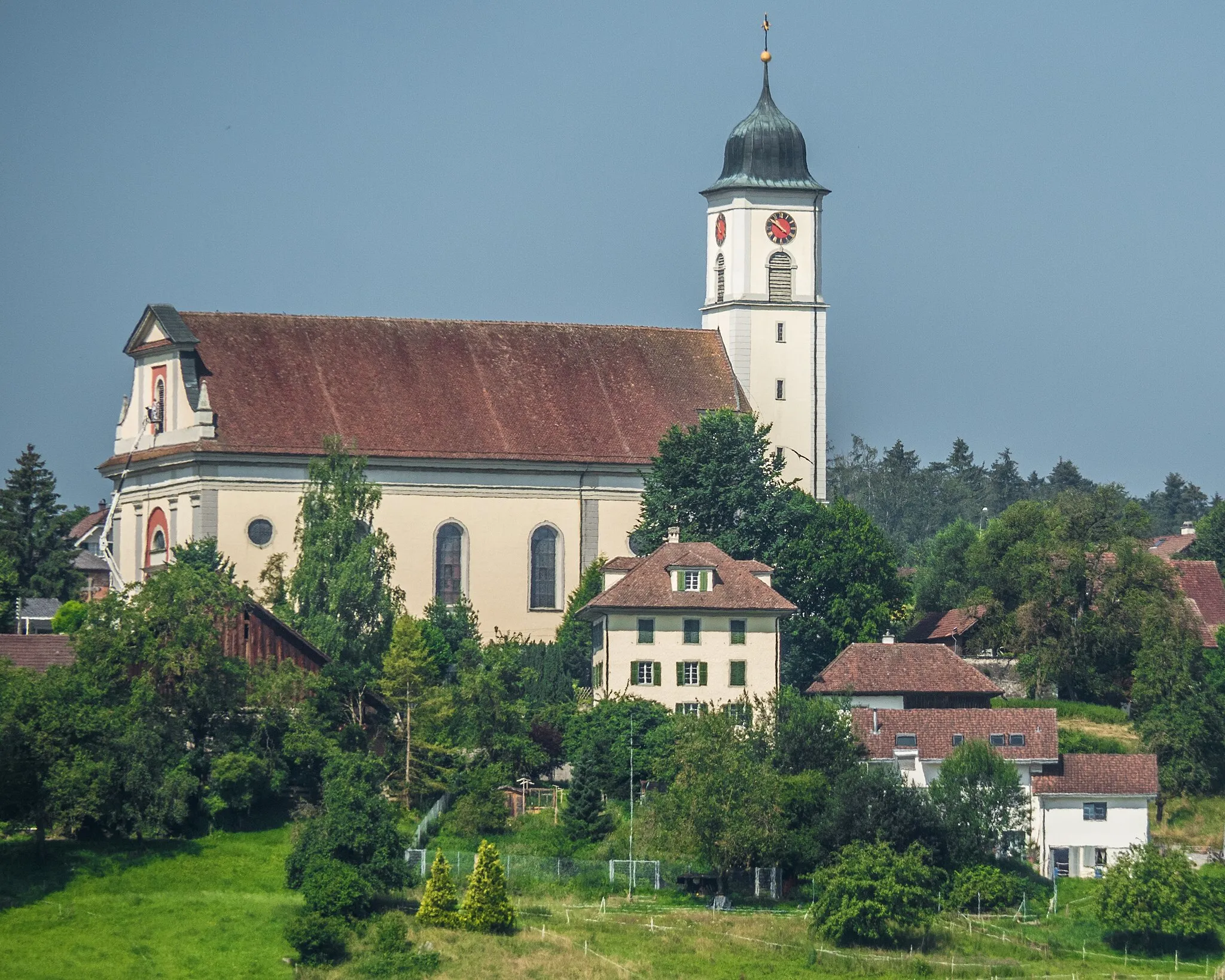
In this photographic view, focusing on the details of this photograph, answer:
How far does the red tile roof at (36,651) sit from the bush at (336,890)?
46.8 feet

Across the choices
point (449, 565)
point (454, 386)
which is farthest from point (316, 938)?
point (454, 386)

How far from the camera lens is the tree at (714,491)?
83250 mm

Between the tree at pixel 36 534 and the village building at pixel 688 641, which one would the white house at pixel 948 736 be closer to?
the village building at pixel 688 641

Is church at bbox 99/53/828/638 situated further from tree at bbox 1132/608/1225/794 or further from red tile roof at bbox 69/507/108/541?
red tile roof at bbox 69/507/108/541

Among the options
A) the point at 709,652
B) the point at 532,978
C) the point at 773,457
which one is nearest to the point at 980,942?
the point at 532,978

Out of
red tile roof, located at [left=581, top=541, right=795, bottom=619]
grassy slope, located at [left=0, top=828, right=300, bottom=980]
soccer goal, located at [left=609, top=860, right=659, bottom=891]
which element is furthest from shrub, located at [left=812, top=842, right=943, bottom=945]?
red tile roof, located at [left=581, top=541, right=795, bottom=619]

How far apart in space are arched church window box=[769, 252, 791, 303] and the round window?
693 inches

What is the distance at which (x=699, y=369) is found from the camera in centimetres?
9069

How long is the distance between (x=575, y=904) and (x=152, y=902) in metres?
9.10

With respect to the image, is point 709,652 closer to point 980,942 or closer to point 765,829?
point 765,829

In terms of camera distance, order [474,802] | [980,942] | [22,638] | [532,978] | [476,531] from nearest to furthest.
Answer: [532,978] → [980,942] → [474,802] → [22,638] → [476,531]

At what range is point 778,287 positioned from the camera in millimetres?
90500

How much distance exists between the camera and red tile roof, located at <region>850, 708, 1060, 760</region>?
72.7 metres

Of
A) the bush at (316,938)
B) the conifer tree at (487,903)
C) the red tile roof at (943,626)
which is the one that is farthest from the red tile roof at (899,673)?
the bush at (316,938)
